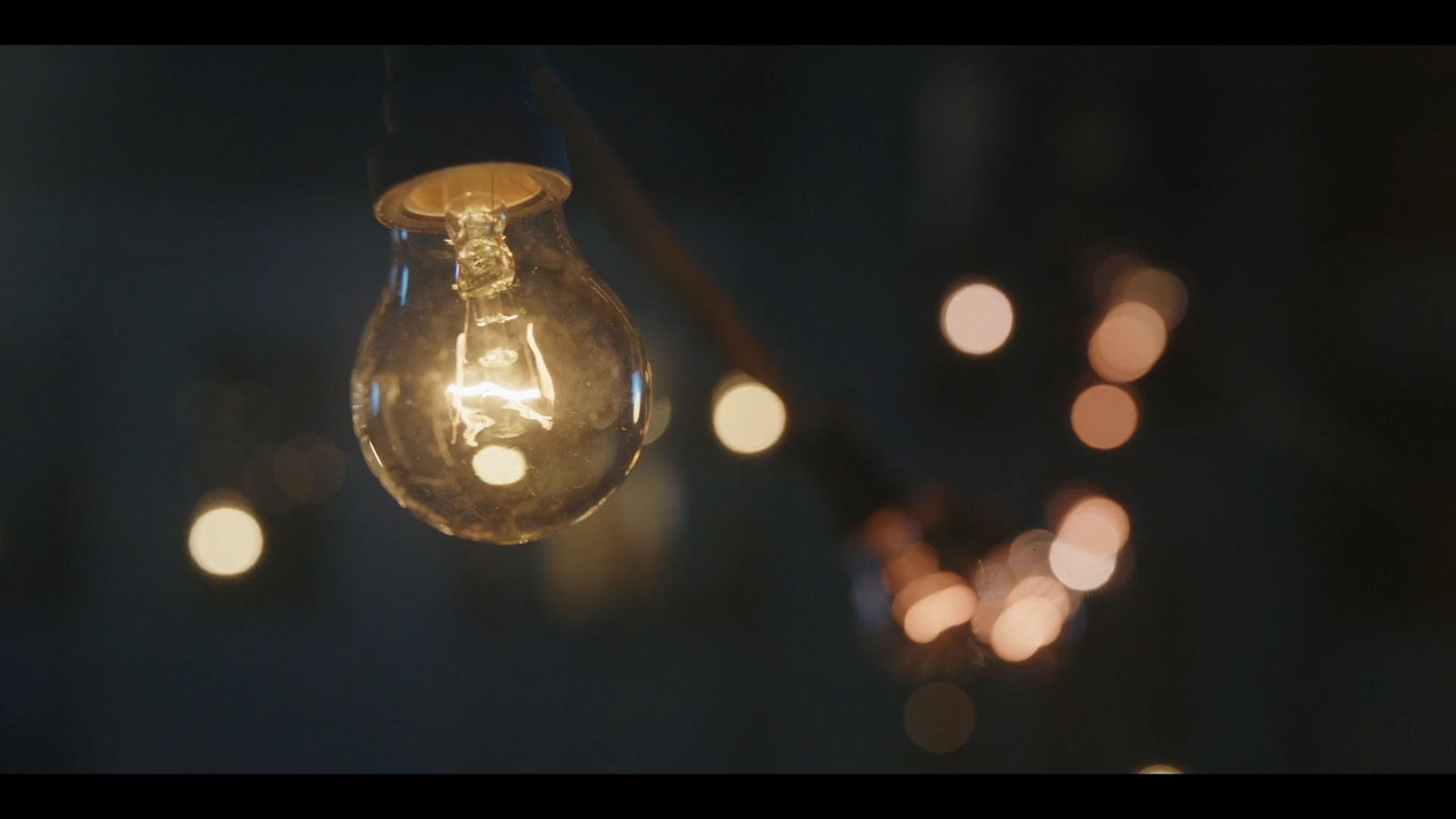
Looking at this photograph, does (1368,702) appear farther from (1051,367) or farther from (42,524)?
(42,524)

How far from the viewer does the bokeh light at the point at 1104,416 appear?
179cm

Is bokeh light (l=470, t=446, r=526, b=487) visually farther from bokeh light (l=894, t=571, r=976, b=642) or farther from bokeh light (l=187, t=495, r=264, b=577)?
bokeh light (l=187, t=495, r=264, b=577)

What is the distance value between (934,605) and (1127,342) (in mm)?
949

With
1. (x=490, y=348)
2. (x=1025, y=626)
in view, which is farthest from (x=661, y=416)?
(x=490, y=348)

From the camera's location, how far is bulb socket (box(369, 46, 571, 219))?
396mm

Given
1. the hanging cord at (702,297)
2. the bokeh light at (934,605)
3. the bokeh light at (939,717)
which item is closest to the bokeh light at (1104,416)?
the bokeh light at (939,717)

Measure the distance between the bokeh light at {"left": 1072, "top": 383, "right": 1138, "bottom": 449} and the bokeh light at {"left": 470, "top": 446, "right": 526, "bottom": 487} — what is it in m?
1.53

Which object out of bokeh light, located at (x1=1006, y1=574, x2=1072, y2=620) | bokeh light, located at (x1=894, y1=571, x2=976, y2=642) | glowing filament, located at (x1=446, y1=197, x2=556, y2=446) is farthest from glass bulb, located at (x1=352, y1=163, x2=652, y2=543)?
bokeh light, located at (x1=1006, y1=574, x2=1072, y2=620)

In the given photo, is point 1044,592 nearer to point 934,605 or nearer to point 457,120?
point 934,605

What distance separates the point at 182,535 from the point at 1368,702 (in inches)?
82.3

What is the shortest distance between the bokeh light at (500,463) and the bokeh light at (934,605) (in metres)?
0.58

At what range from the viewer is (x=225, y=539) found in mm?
1730

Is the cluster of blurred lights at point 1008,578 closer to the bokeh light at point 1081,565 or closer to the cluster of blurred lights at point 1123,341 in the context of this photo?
the bokeh light at point 1081,565

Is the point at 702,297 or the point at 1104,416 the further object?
the point at 1104,416
